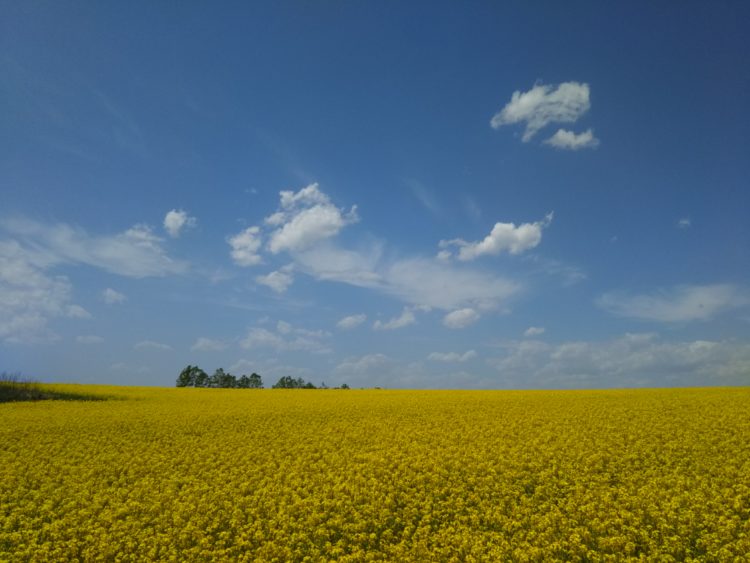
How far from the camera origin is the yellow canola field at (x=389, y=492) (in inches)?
451

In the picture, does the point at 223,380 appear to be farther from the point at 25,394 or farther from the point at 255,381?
the point at 25,394

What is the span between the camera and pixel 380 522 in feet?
41.6

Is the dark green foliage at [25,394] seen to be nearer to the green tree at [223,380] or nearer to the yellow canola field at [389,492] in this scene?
the yellow canola field at [389,492]

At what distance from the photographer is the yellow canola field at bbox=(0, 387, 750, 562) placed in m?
11.5

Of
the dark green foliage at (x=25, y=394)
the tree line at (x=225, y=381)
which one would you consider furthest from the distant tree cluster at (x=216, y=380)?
the dark green foliage at (x=25, y=394)

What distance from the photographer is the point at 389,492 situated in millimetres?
14469

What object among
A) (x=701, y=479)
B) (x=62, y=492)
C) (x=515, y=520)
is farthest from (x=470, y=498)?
(x=62, y=492)

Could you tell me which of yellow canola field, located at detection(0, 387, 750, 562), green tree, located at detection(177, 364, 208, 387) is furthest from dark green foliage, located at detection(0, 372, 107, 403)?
green tree, located at detection(177, 364, 208, 387)

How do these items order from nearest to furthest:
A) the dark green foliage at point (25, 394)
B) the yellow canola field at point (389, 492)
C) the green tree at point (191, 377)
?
1. the yellow canola field at point (389, 492)
2. the dark green foliage at point (25, 394)
3. the green tree at point (191, 377)

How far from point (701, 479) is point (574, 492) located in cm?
395

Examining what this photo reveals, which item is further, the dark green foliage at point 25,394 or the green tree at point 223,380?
the green tree at point 223,380

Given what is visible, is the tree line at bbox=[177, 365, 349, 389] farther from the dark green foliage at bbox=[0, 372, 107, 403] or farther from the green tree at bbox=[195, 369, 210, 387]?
the dark green foliage at bbox=[0, 372, 107, 403]

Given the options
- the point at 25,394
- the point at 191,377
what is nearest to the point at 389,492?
the point at 25,394

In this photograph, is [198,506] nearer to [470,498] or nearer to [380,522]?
[380,522]
